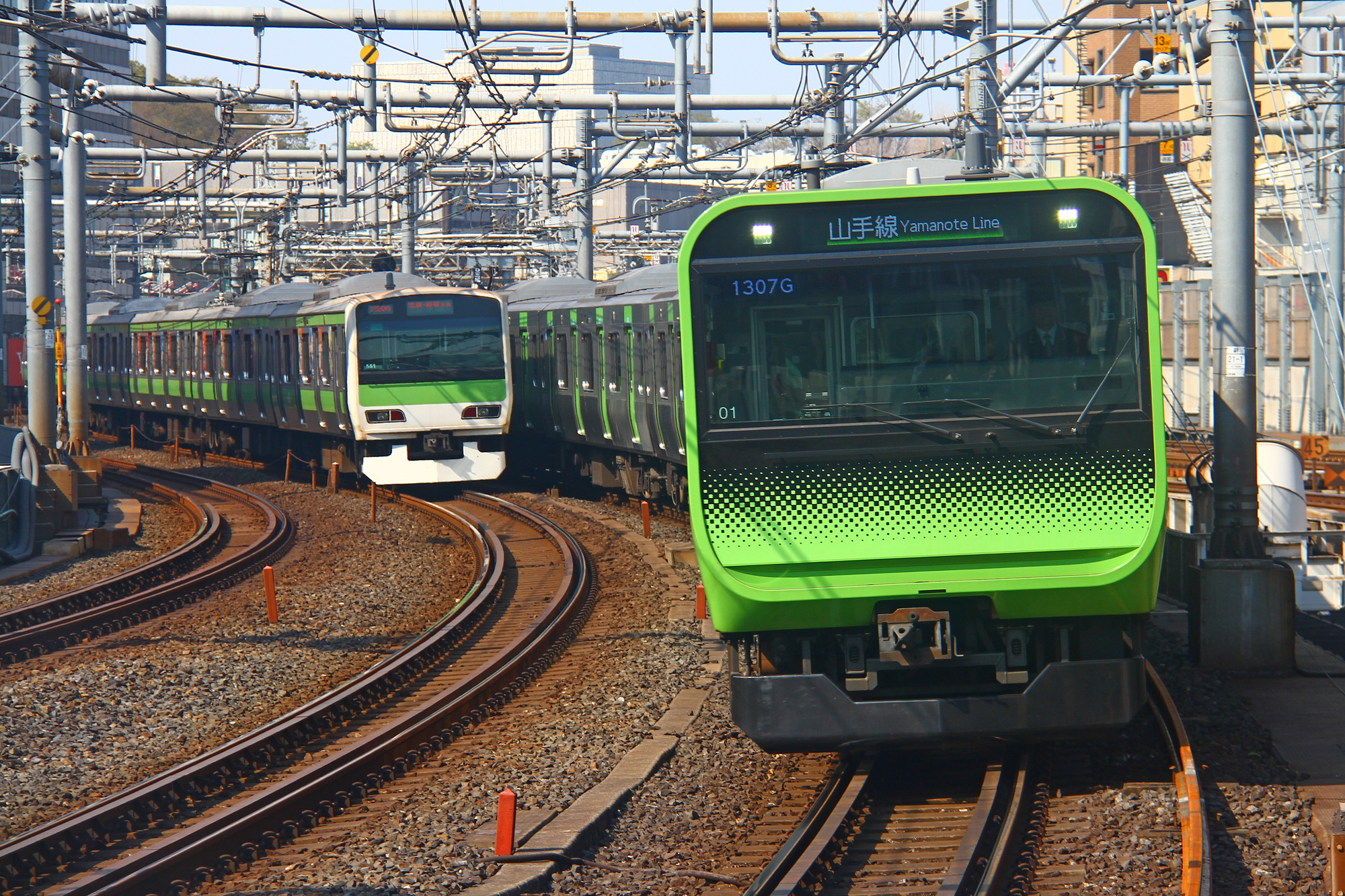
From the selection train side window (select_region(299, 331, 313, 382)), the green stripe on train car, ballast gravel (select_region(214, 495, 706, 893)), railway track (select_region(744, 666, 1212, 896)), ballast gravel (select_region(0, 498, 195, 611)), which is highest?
train side window (select_region(299, 331, 313, 382))

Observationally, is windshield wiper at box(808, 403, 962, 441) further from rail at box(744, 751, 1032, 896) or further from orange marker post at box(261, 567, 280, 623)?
orange marker post at box(261, 567, 280, 623)

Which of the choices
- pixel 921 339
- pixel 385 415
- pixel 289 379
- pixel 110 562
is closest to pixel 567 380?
pixel 385 415

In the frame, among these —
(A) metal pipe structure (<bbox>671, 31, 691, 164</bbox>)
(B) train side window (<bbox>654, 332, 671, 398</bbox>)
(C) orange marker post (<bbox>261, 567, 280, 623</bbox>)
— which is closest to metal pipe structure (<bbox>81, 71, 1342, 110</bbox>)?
(A) metal pipe structure (<bbox>671, 31, 691, 164</bbox>)

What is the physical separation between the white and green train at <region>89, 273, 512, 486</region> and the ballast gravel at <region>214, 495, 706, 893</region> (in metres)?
7.84

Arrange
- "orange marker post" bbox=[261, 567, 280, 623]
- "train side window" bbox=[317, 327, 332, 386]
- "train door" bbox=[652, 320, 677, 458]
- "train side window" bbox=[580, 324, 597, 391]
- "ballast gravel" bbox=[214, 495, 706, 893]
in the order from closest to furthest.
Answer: "ballast gravel" bbox=[214, 495, 706, 893]
"orange marker post" bbox=[261, 567, 280, 623]
"train door" bbox=[652, 320, 677, 458]
"train side window" bbox=[580, 324, 597, 391]
"train side window" bbox=[317, 327, 332, 386]

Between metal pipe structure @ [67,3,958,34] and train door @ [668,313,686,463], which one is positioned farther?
metal pipe structure @ [67,3,958,34]

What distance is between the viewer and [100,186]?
3666 cm

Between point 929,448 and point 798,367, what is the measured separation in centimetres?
67

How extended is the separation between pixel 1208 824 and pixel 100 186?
35135 mm

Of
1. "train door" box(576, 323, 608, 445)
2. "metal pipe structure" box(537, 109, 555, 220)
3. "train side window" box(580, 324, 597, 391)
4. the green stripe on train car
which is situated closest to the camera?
"train door" box(576, 323, 608, 445)

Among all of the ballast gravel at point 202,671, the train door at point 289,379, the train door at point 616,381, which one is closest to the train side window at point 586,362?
the train door at point 616,381

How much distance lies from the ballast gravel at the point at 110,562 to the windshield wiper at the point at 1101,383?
34.4 feet

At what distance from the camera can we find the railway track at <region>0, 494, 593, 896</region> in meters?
6.48

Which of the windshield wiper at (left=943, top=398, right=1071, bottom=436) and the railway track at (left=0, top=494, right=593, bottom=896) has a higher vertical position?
the windshield wiper at (left=943, top=398, right=1071, bottom=436)
